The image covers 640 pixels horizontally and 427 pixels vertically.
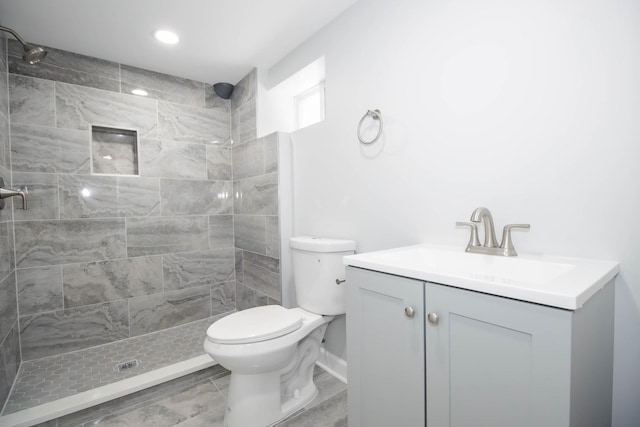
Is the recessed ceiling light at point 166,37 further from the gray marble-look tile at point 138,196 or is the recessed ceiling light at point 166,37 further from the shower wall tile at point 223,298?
the shower wall tile at point 223,298

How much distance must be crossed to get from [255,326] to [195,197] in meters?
1.58

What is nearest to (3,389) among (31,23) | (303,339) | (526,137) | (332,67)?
(303,339)

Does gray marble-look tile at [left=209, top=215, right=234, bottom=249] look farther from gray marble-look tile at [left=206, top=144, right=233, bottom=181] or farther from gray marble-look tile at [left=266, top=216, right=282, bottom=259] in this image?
gray marble-look tile at [left=266, top=216, right=282, bottom=259]

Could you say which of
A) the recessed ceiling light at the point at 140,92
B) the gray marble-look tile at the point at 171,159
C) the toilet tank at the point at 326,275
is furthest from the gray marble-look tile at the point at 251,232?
the recessed ceiling light at the point at 140,92

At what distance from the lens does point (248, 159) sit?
2.54 metres

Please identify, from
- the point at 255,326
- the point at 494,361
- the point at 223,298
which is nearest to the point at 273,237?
the point at 255,326

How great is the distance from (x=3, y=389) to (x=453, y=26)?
9.03 feet

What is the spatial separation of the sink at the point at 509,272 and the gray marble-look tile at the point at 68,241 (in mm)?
2047

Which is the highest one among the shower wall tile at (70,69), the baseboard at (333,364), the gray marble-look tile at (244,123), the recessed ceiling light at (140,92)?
the shower wall tile at (70,69)

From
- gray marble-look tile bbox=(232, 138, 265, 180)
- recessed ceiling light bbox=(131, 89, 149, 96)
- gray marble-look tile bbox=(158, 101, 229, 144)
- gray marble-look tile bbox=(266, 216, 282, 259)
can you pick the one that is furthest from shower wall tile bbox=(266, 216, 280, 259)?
recessed ceiling light bbox=(131, 89, 149, 96)

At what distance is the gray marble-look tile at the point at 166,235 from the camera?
237 centimetres

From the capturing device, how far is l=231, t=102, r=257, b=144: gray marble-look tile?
2479mm

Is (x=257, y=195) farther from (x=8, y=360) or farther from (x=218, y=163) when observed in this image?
(x=8, y=360)

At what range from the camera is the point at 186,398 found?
169 cm
